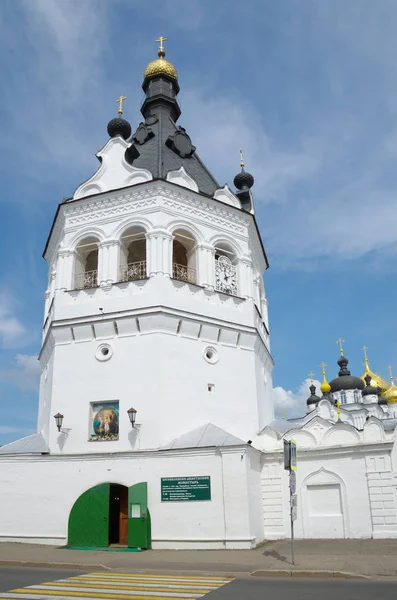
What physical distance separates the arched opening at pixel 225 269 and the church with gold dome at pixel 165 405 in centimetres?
7

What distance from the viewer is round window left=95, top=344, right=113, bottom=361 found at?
54.7 feet

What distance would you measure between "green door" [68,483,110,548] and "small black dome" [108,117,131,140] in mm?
13532

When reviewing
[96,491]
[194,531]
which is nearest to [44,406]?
[96,491]

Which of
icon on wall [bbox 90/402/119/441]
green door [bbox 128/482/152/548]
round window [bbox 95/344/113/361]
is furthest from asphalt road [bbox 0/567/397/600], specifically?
round window [bbox 95/344/113/361]

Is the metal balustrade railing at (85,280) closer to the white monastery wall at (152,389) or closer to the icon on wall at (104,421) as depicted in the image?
the white monastery wall at (152,389)

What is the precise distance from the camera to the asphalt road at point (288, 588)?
24.7ft

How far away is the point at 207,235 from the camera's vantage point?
1881cm

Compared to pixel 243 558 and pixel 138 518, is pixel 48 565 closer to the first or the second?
pixel 138 518

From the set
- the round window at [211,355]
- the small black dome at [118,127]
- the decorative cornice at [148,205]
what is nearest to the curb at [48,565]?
the round window at [211,355]

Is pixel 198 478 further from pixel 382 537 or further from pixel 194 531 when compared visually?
pixel 382 537

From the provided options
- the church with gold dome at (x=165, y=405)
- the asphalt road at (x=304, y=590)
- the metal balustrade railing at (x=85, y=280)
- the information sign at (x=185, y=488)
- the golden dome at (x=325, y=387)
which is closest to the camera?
the asphalt road at (x=304, y=590)

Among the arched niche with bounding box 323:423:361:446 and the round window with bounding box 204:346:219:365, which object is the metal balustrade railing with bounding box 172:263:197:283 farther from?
the arched niche with bounding box 323:423:361:446

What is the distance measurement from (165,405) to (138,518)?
321 centimetres

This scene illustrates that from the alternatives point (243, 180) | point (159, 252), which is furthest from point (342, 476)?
point (243, 180)
